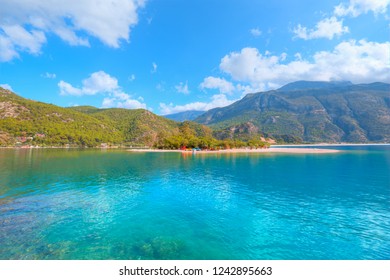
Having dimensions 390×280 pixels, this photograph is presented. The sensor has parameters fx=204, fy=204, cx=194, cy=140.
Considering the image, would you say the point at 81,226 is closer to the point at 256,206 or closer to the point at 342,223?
the point at 256,206

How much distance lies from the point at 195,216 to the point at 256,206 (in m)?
9.09

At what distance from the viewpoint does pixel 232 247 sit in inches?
663

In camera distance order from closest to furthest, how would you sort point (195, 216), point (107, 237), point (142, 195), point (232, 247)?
point (232, 247)
point (107, 237)
point (195, 216)
point (142, 195)

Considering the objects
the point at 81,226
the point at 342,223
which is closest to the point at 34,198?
the point at 81,226

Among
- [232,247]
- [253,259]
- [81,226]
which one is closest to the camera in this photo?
[253,259]
